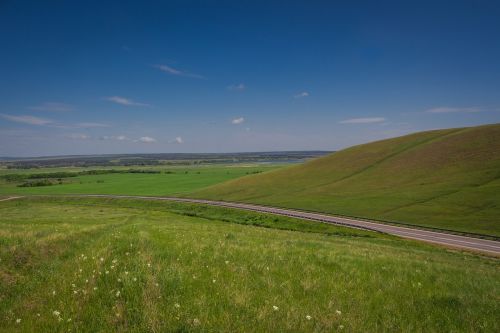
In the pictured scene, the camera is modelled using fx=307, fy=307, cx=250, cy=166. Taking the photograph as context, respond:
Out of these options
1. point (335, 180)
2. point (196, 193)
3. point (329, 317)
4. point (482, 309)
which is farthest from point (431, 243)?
point (196, 193)

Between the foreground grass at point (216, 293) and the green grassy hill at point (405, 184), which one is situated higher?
the foreground grass at point (216, 293)

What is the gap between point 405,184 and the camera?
81125mm

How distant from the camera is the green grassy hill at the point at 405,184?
57625 millimetres

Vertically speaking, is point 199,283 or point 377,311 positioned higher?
point 199,283

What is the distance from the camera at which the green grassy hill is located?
57625mm

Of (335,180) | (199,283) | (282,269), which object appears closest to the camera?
(199,283)

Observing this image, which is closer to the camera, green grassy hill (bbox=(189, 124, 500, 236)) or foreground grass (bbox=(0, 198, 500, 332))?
foreground grass (bbox=(0, 198, 500, 332))

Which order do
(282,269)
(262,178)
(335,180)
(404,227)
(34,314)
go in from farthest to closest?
1. (262,178)
2. (335,180)
3. (404,227)
4. (282,269)
5. (34,314)

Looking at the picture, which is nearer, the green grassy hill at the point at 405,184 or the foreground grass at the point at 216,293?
the foreground grass at the point at 216,293

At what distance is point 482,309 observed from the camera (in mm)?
6480

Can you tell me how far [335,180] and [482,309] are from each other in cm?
9701

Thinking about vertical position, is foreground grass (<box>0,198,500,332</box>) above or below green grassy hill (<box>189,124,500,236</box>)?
above

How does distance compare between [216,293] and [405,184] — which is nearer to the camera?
[216,293]

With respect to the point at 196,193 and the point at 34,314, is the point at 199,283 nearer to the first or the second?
the point at 34,314
